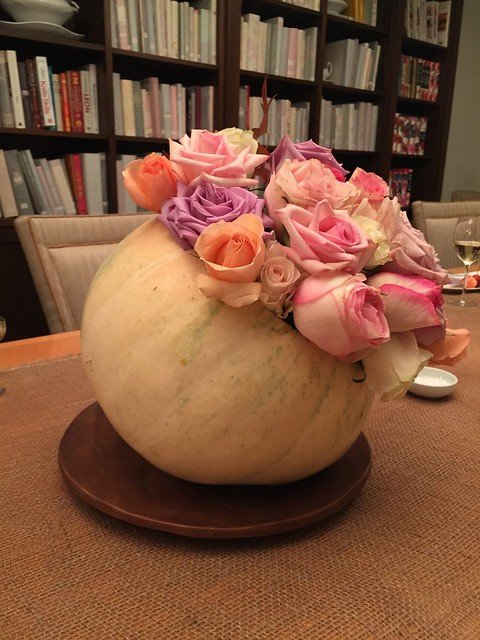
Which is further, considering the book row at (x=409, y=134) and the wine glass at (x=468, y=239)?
the book row at (x=409, y=134)

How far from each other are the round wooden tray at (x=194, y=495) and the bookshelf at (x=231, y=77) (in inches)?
72.3

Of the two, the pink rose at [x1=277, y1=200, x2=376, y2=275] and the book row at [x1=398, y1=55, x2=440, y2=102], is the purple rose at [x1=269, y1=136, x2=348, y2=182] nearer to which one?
the pink rose at [x1=277, y1=200, x2=376, y2=275]

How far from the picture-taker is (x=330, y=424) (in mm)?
461

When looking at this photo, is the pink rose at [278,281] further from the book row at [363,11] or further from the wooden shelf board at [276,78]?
the book row at [363,11]

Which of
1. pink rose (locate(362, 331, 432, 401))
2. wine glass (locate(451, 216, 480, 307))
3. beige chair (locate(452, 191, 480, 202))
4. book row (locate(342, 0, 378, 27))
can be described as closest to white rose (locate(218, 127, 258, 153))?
pink rose (locate(362, 331, 432, 401))

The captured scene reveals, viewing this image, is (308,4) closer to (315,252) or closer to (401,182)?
Result: (401,182)

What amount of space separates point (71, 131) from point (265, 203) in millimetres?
1988

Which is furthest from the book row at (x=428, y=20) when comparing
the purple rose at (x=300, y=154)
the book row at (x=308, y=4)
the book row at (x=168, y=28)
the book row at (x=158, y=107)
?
the purple rose at (x=300, y=154)

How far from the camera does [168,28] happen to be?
232 cm

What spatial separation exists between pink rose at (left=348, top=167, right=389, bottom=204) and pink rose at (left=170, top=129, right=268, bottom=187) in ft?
0.29

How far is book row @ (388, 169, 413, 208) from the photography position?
3.54 m

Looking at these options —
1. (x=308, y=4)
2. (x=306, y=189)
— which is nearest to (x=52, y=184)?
(x=308, y=4)

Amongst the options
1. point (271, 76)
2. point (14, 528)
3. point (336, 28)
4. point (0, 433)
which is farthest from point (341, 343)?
point (336, 28)

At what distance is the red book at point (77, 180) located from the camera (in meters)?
2.26
